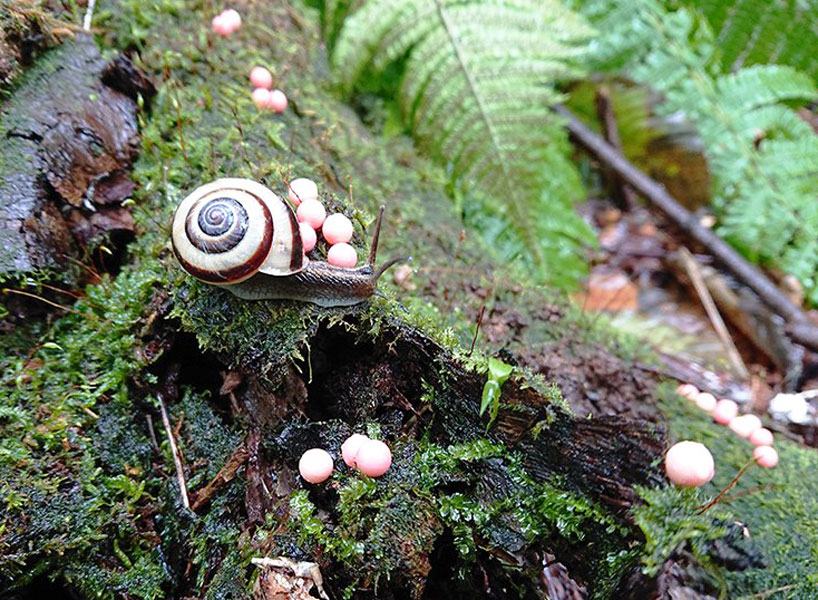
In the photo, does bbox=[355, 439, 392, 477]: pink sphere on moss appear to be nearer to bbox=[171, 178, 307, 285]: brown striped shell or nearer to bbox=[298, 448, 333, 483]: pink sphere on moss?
bbox=[298, 448, 333, 483]: pink sphere on moss

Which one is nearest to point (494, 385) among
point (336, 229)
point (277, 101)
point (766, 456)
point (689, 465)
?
point (689, 465)

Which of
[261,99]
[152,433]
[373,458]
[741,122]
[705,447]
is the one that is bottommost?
[152,433]

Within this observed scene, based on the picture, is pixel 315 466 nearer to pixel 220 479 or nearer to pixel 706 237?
pixel 220 479

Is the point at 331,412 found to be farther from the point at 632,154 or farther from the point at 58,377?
the point at 632,154

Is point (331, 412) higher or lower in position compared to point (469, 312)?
lower

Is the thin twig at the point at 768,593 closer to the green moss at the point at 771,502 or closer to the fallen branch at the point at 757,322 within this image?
the green moss at the point at 771,502

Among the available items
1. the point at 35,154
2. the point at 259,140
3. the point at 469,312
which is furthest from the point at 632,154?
the point at 35,154
